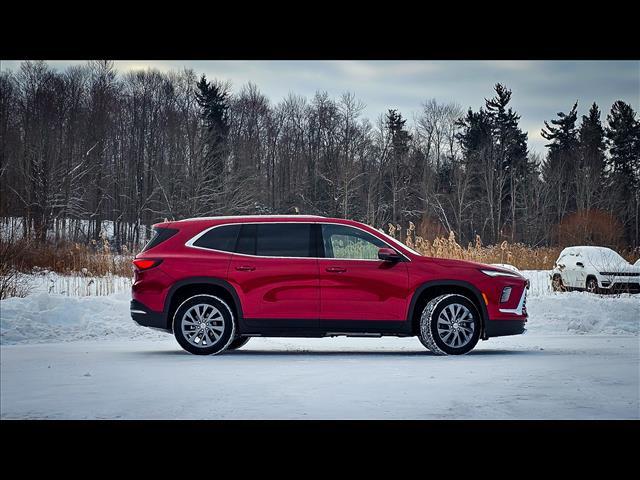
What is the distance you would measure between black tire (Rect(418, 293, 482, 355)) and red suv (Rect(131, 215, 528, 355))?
1cm

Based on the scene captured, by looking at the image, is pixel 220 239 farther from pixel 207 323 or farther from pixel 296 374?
pixel 296 374

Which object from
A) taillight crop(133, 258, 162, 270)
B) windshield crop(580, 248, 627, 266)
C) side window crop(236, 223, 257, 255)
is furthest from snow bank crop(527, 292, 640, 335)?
taillight crop(133, 258, 162, 270)

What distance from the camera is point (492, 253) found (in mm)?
25625

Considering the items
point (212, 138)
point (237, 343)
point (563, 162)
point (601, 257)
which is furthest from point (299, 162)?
point (237, 343)

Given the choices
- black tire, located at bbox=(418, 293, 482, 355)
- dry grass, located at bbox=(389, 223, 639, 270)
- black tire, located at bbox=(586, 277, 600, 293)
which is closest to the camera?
black tire, located at bbox=(418, 293, 482, 355)

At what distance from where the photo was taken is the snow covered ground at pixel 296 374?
7.14 m

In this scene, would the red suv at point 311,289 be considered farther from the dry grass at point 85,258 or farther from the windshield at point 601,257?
the windshield at point 601,257

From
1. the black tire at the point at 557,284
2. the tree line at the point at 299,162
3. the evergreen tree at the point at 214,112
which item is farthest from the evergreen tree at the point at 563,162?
the black tire at the point at 557,284

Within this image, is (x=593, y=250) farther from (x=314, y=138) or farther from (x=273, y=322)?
(x=314, y=138)

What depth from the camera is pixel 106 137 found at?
53.0 m

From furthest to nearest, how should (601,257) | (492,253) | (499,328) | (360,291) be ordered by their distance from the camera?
(492,253)
(601,257)
(499,328)
(360,291)

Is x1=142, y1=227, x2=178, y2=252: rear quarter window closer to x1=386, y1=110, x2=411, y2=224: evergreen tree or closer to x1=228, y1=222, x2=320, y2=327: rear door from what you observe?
x1=228, y1=222, x2=320, y2=327: rear door

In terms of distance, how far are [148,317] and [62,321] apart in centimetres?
348

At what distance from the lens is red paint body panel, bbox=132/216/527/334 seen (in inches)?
422
